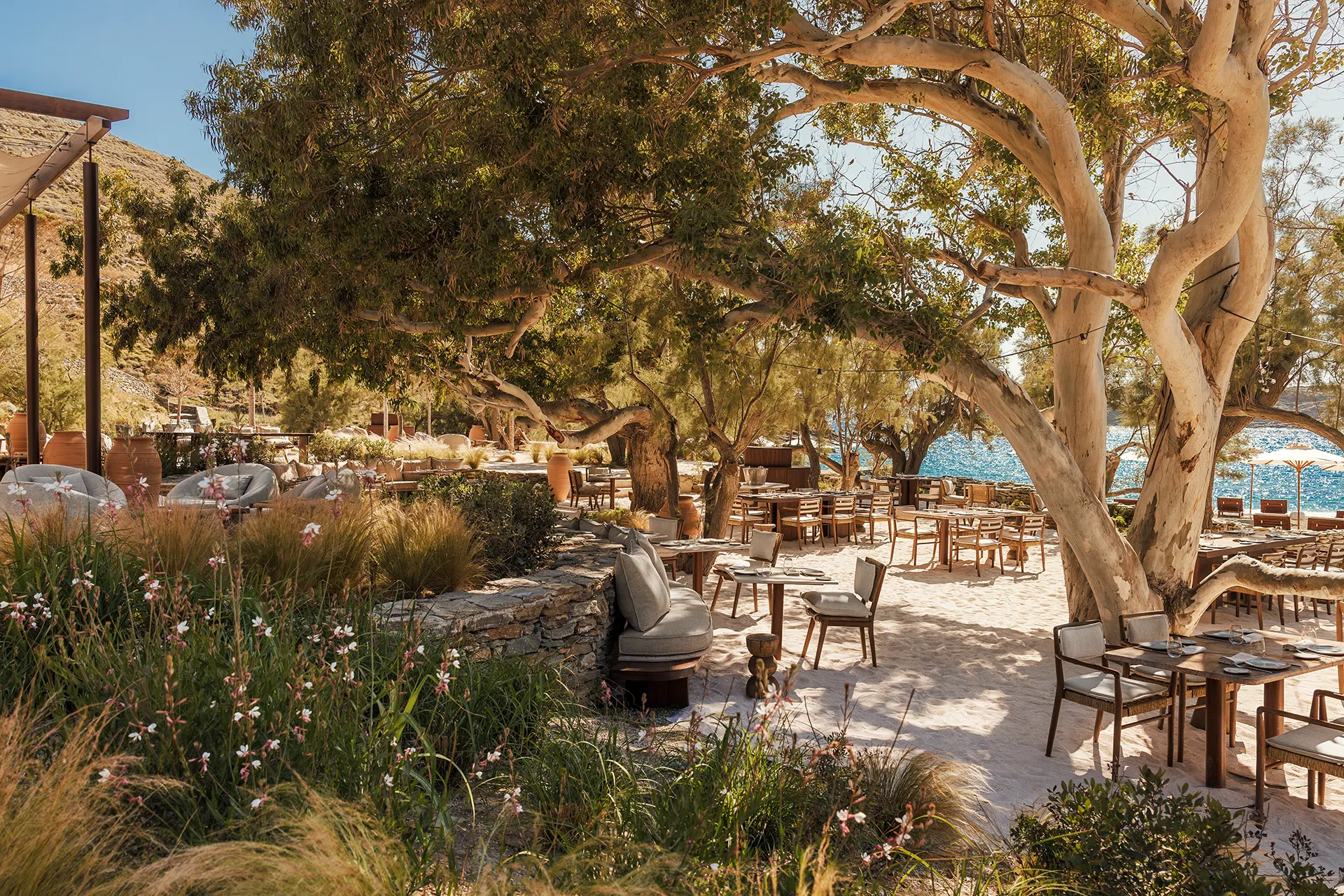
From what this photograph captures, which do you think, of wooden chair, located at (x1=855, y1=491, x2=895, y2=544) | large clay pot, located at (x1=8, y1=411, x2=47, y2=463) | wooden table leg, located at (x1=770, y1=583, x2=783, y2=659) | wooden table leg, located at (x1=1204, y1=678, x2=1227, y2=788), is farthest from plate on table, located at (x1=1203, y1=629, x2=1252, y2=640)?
large clay pot, located at (x1=8, y1=411, x2=47, y2=463)

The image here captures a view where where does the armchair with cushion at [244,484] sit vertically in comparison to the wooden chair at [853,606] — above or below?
above

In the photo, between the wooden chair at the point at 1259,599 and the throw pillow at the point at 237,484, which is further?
the wooden chair at the point at 1259,599

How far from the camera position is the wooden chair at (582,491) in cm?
1435

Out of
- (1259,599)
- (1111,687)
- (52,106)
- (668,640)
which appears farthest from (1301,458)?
(52,106)

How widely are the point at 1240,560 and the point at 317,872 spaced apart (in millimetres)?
7462

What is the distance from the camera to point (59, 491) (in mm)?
3512

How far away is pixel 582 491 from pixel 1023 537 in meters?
7.30

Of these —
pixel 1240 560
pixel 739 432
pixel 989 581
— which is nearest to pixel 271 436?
pixel 739 432

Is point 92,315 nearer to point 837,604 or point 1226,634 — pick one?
point 837,604

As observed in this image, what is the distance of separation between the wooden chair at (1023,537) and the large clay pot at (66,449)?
446 inches

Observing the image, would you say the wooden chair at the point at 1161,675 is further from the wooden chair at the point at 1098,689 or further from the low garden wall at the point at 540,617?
the low garden wall at the point at 540,617

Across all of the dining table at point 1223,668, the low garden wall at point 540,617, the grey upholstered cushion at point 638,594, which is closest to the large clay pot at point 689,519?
the low garden wall at point 540,617

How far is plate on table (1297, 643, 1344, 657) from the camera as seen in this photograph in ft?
15.4

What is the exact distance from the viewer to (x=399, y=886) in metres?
1.81
